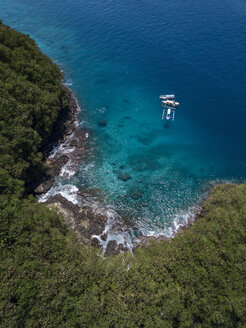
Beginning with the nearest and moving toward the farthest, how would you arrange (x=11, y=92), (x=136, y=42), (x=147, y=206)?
(x=11, y=92) → (x=147, y=206) → (x=136, y=42)

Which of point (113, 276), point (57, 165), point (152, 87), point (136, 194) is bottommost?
point (136, 194)

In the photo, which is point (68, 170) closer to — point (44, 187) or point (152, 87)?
point (44, 187)

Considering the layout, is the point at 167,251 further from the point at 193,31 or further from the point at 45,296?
the point at 193,31

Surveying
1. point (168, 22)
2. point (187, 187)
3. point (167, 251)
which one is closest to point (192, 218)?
point (187, 187)

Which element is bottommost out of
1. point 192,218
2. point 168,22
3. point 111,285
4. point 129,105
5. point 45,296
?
point 192,218

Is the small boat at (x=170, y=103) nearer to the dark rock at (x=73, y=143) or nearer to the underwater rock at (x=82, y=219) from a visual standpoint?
the dark rock at (x=73, y=143)

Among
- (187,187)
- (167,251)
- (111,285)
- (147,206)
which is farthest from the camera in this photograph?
(187,187)

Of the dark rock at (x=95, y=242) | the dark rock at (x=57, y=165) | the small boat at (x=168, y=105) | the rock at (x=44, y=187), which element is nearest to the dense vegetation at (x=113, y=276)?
the dark rock at (x=95, y=242)

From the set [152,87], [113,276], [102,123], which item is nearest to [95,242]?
[113,276]
